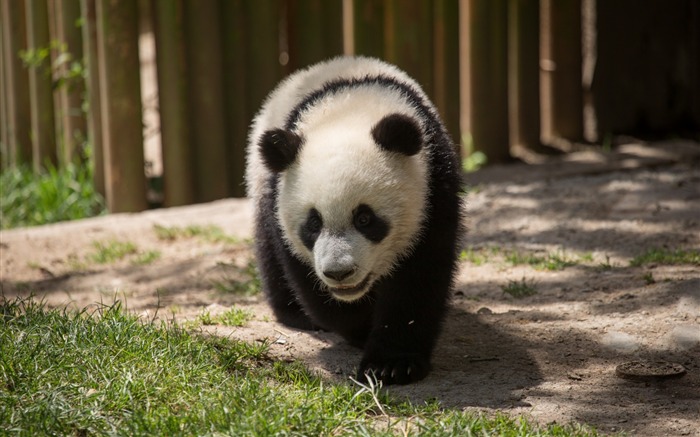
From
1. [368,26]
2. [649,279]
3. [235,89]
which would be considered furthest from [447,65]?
[649,279]

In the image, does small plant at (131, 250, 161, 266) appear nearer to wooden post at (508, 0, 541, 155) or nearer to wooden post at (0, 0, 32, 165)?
wooden post at (0, 0, 32, 165)

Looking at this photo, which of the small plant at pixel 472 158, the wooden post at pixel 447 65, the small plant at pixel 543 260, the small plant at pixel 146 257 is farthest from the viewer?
the small plant at pixel 472 158

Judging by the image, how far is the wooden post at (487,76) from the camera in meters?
8.99

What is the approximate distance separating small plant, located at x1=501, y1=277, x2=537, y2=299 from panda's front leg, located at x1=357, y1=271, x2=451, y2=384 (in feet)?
3.59

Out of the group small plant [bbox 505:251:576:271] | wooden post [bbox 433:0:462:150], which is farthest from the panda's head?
wooden post [bbox 433:0:462:150]

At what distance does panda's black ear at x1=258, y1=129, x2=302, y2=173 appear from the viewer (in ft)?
14.0

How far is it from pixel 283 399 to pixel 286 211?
1.06 meters

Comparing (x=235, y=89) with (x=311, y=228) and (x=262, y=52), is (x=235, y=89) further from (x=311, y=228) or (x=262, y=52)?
(x=311, y=228)

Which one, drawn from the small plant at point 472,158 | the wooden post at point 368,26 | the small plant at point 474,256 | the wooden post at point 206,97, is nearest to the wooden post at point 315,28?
the wooden post at point 368,26

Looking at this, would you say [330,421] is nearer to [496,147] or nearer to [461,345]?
[461,345]

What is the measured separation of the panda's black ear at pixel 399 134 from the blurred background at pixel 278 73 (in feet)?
14.4

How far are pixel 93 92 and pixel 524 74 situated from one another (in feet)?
13.7

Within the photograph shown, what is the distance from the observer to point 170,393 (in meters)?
3.56

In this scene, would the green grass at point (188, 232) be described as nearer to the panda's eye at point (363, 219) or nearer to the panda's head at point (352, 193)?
the panda's head at point (352, 193)
